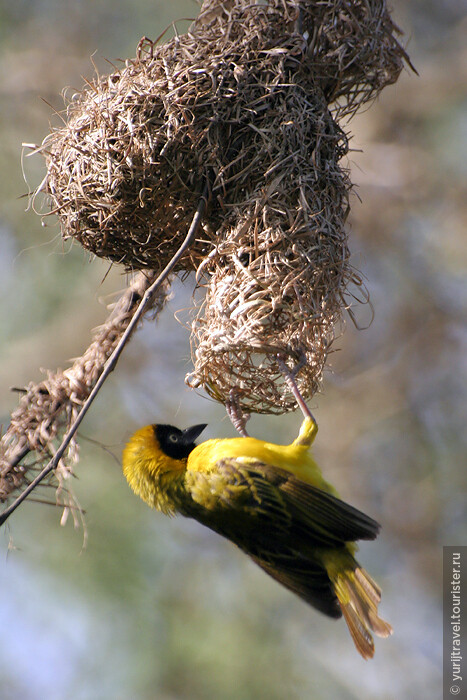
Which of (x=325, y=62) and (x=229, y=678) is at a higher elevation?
(x=325, y=62)

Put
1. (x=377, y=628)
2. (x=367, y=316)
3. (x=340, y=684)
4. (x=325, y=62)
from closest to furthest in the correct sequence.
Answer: (x=377, y=628) → (x=325, y=62) → (x=367, y=316) → (x=340, y=684)

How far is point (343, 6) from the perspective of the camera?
3.74m

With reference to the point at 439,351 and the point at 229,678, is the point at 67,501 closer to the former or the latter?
the point at 229,678

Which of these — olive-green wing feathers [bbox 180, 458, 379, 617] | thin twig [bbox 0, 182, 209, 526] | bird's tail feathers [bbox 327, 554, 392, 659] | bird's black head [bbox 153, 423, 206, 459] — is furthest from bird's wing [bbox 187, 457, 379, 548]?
thin twig [bbox 0, 182, 209, 526]

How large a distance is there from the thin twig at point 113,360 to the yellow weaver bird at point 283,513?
0.66 meters

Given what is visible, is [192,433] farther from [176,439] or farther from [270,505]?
[270,505]

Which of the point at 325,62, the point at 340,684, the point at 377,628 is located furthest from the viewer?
the point at 340,684

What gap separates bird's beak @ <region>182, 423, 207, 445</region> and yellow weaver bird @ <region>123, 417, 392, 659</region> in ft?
0.48

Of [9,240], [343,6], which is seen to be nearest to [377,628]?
[343,6]

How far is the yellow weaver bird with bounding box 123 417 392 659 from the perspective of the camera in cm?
350

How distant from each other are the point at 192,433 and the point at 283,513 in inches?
26.7

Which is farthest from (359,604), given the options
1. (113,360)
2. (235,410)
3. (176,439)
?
(113,360)

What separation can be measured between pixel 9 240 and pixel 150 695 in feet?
16.3

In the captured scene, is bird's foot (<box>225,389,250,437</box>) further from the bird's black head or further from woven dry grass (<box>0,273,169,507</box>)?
woven dry grass (<box>0,273,169,507</box>)
